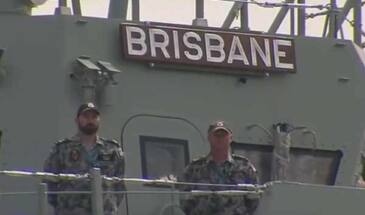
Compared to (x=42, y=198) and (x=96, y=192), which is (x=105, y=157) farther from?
(x=42, y=198)

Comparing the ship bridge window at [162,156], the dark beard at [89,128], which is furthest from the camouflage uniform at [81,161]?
the ship bridge window at [162,156]

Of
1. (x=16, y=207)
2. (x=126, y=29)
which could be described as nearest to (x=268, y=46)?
(x=126, y=29)

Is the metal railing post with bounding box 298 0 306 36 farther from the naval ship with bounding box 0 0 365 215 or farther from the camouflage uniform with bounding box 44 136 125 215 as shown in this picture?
the camouflage uniform with bounding box 44 136 125 215

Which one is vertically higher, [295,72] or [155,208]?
[295,72]

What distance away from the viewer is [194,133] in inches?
465

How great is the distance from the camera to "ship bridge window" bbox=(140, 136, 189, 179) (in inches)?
455

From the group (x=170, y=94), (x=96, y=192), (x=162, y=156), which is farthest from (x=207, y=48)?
(x=96, y=192)

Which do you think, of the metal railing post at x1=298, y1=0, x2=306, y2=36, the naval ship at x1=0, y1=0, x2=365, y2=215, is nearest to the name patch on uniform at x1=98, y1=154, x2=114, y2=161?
the naval ship at x1=0, y1=0, x2=365, y2=215

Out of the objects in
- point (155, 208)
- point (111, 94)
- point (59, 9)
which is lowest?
point (155, 208)

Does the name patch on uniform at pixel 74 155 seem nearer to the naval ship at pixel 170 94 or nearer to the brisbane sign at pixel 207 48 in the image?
the naval ship at pixel 170 94

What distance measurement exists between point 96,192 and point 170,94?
2.55 metres

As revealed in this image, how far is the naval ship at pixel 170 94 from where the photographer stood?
11.4m

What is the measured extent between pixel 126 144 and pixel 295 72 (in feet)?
5.73

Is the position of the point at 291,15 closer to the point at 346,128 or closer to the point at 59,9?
the point at 346,128
